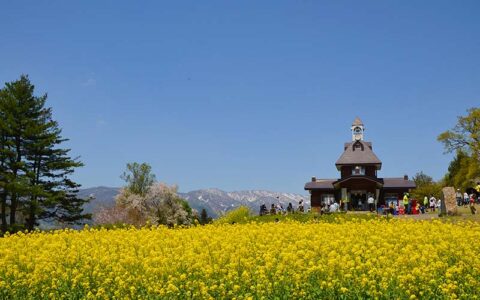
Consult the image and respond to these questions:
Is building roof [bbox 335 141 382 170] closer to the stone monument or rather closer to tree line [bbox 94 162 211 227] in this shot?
tree line [bbox 94 162 211 227]

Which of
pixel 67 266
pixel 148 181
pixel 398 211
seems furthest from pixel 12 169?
pixel 67 266

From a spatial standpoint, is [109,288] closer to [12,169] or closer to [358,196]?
[12,169]

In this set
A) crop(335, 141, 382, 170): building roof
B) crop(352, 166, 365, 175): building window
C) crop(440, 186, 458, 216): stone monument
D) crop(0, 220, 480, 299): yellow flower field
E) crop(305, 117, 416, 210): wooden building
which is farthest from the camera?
crop(352, 166, 365, 175): building window

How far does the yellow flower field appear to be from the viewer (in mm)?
9000

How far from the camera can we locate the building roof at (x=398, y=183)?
6647 centimetres

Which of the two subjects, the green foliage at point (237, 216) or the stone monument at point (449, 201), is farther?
the green foliage at point (237, 216)

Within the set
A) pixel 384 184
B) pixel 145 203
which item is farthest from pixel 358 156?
pixel 145 203

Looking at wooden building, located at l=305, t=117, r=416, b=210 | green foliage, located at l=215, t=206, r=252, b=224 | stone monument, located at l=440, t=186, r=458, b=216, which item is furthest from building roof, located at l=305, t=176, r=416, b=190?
stone monument, located at l=440, t=186, r=458, b=216

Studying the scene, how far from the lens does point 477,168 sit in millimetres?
60031

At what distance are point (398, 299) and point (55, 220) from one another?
4445cm

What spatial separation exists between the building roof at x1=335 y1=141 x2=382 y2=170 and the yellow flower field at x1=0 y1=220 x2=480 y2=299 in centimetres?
5172

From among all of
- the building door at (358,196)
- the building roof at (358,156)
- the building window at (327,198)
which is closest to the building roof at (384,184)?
the building window at (327,198)

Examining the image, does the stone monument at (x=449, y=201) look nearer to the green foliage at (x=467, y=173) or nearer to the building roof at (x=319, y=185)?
the green foliage at (x=467, y=173)

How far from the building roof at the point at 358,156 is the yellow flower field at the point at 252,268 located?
5172 centimetres
